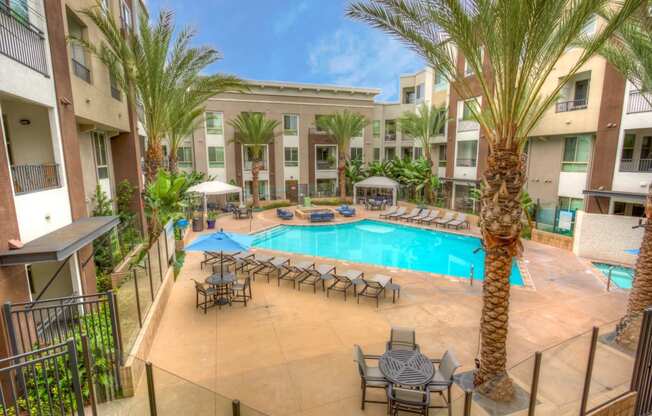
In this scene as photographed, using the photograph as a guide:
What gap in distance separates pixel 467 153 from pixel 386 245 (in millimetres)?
12389

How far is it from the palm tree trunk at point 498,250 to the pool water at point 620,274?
32.2ft

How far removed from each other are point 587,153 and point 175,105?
2165 centimetres

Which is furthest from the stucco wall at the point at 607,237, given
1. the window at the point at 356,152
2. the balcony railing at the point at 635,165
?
the window at the point at 356,152

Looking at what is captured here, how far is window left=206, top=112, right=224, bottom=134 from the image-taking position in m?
31.0

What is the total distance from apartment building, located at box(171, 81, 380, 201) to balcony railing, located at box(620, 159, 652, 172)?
23.6 metres

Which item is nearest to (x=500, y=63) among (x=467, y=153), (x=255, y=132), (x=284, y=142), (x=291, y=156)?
(x=467, y=153)

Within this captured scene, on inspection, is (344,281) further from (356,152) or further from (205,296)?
(356,152)

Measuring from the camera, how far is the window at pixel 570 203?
18.4 m

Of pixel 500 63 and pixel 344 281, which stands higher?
pixel 500 63

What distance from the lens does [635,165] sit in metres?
15.4

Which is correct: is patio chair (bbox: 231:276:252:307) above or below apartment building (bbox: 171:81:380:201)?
below

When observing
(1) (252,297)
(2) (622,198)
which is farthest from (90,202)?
(2) (622,198)

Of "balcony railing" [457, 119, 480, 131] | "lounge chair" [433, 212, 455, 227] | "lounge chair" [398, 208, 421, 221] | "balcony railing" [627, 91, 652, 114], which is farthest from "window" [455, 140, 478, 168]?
"balcony railing" [627, 91, 652, 114]

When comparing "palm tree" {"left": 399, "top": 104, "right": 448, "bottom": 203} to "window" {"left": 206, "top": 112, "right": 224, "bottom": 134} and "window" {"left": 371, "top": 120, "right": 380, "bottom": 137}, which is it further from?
"window" {"left": 206, "top": 112, "right": 224, "bottom": 134}
